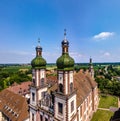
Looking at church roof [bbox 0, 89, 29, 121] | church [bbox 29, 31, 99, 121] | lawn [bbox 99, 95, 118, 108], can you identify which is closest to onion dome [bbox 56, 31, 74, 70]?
church [bbox 29, 31, 99, 121]

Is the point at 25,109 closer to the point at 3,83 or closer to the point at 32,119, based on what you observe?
the point at 32,119

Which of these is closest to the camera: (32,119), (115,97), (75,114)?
(75,114)

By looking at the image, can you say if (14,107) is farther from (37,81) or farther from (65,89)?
(65,89)

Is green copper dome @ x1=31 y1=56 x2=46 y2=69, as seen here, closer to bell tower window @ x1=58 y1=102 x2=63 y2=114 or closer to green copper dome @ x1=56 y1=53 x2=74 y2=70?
green copper dome @ x1=56 y1=53 x2=74 y2=70

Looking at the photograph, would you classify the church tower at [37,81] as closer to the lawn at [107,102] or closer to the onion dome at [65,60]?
the onion dome at [65,60]

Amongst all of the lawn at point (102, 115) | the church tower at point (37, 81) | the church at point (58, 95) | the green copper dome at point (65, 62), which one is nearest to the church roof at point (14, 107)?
the church at point (58, 95)

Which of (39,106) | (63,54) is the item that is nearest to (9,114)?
(39,106)

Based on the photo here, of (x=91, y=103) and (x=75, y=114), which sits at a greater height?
(x=75, y=114)

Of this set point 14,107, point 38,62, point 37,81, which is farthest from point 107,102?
point 38,62
